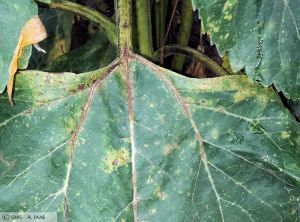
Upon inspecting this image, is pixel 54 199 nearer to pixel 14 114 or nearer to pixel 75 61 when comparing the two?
pixel 14 114

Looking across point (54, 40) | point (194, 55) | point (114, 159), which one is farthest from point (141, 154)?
point (54, 40)

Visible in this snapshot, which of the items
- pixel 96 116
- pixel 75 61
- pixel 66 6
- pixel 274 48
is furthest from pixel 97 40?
pixel 274 48

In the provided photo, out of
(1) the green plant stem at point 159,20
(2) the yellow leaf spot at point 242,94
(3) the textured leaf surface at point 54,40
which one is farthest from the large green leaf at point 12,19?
(3) the textured leaf surface at point 54,40

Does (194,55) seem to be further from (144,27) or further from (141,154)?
(141,154)

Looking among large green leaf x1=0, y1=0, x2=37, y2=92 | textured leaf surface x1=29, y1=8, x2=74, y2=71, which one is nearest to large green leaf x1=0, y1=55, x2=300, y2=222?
large green leaf x1=0, y1=0, x2=37, y2=92

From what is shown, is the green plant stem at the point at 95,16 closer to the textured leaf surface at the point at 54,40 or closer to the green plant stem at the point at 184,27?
the green plant stem at the point at 184,27
